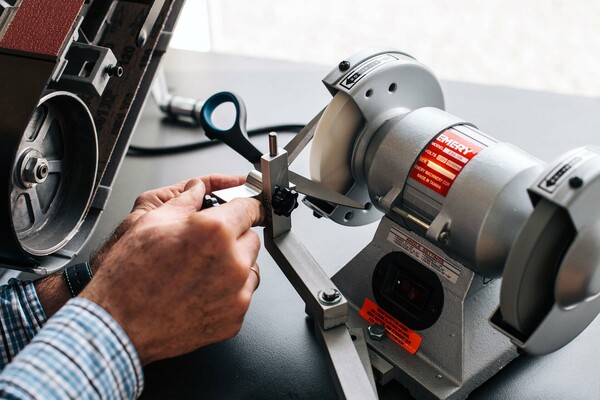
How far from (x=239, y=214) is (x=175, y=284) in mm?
112

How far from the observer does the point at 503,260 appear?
762 mm

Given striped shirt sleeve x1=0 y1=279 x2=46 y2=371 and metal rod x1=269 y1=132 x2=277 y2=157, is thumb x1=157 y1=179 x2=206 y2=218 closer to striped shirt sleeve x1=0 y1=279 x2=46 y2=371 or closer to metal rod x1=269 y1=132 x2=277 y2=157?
metal rod x1=269 y1=132 x2=277 y2=157

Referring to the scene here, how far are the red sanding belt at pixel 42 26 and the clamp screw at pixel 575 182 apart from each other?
2.03ft

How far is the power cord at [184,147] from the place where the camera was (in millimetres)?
1339

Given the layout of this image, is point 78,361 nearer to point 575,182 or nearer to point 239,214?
point 239,214

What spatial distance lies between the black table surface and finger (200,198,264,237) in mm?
195

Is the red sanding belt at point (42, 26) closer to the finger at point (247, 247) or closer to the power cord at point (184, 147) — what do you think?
the finger at point (247, 247)

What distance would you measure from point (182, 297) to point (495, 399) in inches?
16.0

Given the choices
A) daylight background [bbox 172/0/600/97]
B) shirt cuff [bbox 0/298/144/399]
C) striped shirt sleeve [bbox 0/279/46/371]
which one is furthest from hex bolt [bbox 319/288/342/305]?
daylight background [bbox 172/0/600/97]

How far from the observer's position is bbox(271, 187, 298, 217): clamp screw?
837 mm

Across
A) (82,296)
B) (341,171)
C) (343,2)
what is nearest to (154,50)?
(341,171)

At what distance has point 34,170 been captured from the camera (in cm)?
88

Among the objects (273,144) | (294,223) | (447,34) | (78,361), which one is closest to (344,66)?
(273,144)

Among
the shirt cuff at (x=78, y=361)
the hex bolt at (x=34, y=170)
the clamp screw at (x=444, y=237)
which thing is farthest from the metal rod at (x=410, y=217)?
the hex bolt at (x=34, y=170)
